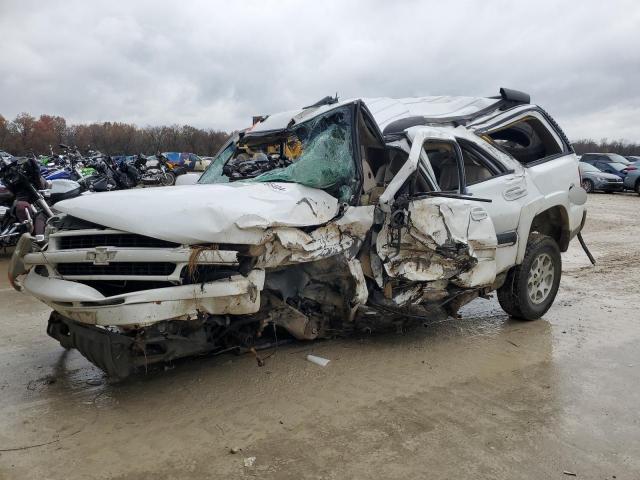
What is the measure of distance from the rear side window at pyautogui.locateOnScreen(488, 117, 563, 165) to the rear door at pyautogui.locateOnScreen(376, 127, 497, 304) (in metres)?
1.64

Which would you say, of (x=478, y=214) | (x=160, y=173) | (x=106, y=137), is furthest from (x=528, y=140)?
(x=106, y=137)

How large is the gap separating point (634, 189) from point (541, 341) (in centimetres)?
1960

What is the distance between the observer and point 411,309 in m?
4.41

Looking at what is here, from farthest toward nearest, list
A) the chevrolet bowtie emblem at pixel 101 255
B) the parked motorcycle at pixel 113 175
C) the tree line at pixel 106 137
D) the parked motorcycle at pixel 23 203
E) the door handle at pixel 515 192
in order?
the tree line at pixel 106 137
the parked motorcycle at pixel 113 175
the parked motorcycle at pixel 23 203
the door handle at pixel 515 192
the chevrolet bowtie emblem at pixel 101 255

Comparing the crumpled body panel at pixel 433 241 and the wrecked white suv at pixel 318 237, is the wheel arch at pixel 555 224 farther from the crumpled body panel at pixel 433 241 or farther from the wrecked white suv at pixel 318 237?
the crumpled body panel at pixel 433 241

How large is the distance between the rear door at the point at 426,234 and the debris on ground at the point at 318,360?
2.43 feet

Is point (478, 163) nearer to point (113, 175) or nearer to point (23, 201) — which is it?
point (23, 201)

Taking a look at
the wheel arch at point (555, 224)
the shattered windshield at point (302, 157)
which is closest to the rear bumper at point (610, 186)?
the wheel arch at point (555, 224)

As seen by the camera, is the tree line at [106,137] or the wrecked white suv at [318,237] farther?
the tree line at [106,137]

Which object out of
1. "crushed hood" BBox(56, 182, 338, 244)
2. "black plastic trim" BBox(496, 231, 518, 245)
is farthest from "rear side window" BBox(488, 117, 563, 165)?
"crushed hood" BBox(56, 182, 338, 244)

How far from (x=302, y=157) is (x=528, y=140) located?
3.53 metres

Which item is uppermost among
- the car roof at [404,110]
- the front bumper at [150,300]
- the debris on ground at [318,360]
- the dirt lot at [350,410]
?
the car roof at [404,110]

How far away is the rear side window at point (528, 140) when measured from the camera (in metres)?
5.87

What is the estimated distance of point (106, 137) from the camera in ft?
181
